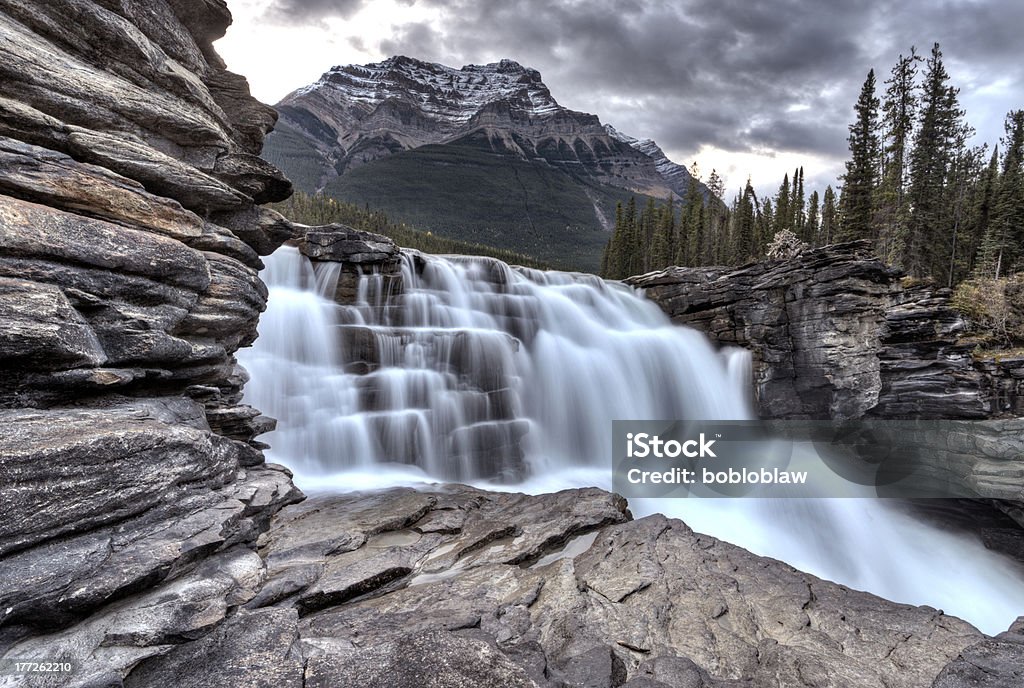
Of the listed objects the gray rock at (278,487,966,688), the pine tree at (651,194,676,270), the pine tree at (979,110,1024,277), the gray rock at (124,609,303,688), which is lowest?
the gray rock at (278,487,966,688)

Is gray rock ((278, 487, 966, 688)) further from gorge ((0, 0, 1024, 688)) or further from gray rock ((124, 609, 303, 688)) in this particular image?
gray rock ((124, 609, 303, 688))

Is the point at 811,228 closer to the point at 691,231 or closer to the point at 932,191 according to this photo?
the point at 691,231

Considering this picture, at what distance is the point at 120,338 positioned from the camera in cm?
561

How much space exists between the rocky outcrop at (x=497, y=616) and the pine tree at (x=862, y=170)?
3727cm

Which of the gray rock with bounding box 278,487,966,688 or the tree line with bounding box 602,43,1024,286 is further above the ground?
the tree line with bounding box 602,43,1024,286

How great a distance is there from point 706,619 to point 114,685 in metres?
6.65

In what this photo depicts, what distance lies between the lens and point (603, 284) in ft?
84.0

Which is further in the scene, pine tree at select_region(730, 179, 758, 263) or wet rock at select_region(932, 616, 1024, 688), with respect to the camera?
pine tree at select_region(730, 179, 758, 263)

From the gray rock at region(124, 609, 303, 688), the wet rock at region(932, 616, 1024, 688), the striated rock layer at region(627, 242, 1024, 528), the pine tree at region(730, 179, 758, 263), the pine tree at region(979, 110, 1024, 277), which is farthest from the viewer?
the pine tree at region(730, 179, 758, 263)

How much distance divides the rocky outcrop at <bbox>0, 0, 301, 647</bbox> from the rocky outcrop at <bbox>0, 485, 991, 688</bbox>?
137 mm

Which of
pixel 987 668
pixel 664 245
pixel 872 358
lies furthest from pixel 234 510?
pixel 664 245

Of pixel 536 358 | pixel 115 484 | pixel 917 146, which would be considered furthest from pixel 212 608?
pixel 917 146

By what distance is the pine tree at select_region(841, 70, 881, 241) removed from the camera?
→ 32.9 m

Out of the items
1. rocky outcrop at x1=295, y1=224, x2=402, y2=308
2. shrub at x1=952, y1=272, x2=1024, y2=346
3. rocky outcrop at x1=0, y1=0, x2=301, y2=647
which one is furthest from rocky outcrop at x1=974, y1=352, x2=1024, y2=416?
rocky outcrop at x1=0, y1=0, x2=301, y2=647
